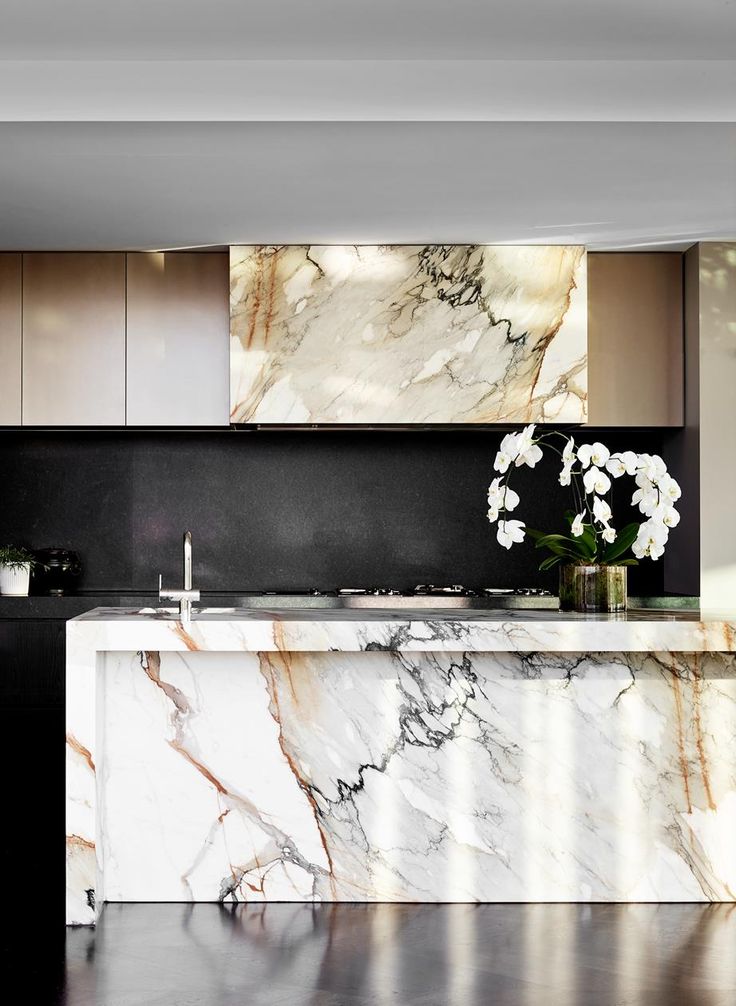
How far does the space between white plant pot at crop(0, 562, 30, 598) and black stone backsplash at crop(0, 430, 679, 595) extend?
1.33ft

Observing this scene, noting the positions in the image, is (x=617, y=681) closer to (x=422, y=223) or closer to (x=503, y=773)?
(x=503, y=773)

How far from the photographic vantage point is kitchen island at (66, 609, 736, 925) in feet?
10.1

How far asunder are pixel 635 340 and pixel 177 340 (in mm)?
2002

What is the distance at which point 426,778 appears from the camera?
10.2 ft

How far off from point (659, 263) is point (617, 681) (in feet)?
7.53

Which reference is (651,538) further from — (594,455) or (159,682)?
(159,682)

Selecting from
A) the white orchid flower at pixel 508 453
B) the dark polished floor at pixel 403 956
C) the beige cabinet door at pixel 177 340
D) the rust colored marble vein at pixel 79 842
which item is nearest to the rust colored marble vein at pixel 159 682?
the rust colored marble vein at pixel 79 842

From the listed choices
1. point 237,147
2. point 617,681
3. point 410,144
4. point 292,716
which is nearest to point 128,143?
point 237,147

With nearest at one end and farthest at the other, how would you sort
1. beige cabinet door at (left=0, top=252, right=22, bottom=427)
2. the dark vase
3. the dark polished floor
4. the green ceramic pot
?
the dark polished floor < the green ceramic pot < beige cabinet door at (left=0, top=252, right=22, bottom=427) < the dark vase

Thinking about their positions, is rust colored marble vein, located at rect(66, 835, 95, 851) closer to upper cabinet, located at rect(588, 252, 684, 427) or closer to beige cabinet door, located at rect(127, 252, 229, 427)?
beige cabinet door, located at rect(127, 252, 229, 427)

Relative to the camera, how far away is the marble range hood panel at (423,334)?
176 inches

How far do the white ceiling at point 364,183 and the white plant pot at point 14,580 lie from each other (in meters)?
1.39

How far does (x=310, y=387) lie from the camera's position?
14.7 ft

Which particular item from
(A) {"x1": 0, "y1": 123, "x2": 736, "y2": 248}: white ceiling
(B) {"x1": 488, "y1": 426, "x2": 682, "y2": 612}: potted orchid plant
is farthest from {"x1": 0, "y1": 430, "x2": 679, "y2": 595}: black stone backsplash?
(B) {"x1": 488, "y1": 426, "x2": 682, "y2": 612}: potted orchid plant
